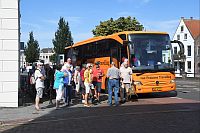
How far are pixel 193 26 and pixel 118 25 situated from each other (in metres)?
32.1

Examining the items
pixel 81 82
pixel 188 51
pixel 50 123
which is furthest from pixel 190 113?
pixel 188 51

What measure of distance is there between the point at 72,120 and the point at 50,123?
778 millimetres

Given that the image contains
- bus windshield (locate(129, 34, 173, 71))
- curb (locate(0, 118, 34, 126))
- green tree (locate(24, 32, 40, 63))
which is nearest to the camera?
curb (locate(0, 118, 34, 126))

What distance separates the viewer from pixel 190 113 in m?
13.4

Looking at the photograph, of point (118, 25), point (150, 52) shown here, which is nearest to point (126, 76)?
point (150, 52)

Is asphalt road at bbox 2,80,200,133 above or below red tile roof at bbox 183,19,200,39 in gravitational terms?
below

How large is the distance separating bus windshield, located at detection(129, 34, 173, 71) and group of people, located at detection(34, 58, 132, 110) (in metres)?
1.78

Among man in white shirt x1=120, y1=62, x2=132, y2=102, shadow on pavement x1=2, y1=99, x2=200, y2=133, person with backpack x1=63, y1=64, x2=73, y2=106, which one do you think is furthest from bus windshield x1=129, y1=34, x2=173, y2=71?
shadow on pavement x1=2, y1=99, x2=200, y2=133

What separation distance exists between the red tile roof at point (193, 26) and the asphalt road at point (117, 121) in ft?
226

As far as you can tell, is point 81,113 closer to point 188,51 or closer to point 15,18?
point 15,18

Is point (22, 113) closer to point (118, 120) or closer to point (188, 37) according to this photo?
point (118, 120)

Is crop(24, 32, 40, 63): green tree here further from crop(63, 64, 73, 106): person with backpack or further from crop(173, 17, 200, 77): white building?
crop(63, 64, 73, 106): person with backpack

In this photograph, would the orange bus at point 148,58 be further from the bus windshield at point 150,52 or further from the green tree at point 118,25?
the green tree at point 118,25

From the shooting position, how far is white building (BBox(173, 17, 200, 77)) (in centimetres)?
7950
